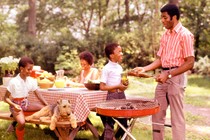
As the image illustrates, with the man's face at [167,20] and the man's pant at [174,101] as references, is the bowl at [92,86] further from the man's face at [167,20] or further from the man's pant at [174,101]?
the man's face at [167,20]

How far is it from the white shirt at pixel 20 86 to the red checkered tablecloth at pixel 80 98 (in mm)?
196

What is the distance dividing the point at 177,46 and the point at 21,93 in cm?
222

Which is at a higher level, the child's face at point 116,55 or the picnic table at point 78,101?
the child's face at point 116,55

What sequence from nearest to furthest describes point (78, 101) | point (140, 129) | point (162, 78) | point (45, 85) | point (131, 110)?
point (131, 110)
point (162, 78)
point (78, 101)
point (45, 85)
point (140, 129)

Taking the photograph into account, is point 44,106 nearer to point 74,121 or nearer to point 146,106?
point 74,121

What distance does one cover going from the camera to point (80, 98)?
16.5 feet

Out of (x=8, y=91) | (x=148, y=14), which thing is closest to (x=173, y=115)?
(x=8, y=91)

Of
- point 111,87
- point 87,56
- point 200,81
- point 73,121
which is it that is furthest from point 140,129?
point 200,81

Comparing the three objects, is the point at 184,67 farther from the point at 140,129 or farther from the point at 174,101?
the point at 140,129

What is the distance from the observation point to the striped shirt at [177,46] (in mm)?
4574

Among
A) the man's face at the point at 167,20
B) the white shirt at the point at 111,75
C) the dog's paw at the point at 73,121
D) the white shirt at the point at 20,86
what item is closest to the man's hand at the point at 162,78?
the man's face at the point at 167,20

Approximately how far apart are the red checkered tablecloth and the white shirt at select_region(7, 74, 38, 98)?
0.20 meters

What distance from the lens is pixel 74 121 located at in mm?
4895

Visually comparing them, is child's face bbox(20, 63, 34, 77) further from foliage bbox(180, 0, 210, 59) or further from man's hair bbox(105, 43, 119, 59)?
foliage bbox(180, 0, 210, 59)
